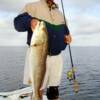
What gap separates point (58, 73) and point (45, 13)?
1.48 meters

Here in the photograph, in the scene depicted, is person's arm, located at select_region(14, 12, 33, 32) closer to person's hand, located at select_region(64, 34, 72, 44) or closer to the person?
the person

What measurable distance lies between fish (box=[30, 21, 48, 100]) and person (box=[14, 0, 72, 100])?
1417mm

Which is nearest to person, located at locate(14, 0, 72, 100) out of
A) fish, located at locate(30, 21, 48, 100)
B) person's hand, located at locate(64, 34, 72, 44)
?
person's hand, located at locate(64, 34, 72, 44)

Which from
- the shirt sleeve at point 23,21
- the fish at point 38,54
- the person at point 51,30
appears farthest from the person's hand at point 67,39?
the fish at point 38,54

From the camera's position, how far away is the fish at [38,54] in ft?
20.7

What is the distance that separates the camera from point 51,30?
8.39 meters

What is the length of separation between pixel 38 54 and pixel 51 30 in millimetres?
2031

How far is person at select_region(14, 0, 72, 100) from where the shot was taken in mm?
8172

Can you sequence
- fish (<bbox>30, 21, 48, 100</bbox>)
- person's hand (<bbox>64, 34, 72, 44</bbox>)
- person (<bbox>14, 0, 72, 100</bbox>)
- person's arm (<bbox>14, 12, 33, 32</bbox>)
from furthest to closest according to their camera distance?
1. person's hand (<bbox>64, 34, 72, 44</bbox>)
2. person (<bbox>14, 0, 72, 100</bbox>)
3. person's arm (<bbox>14, 12, 33, 32</bbox>)
4. fish (<bbox>30, 21, 48, 100</bbox>)

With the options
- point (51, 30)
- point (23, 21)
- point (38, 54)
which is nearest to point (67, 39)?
point (51, 30)

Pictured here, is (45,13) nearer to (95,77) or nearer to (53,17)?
(53,17)

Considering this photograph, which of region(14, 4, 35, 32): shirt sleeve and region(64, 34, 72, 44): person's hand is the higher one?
region(14, 4, 35, 32): shirt sleeve

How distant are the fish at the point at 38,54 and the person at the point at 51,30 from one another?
1.42 metres

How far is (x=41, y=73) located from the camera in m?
6.59
